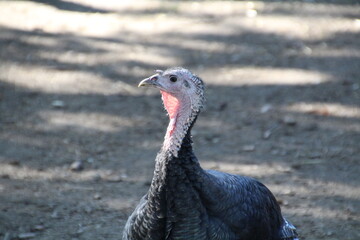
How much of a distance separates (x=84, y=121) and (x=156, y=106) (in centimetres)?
79

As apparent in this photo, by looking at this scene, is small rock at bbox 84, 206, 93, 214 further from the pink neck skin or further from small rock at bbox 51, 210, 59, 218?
the pink neck skin

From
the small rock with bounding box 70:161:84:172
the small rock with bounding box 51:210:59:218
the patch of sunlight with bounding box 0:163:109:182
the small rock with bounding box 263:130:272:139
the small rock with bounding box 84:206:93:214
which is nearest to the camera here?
the small rock with bounding box 51:210:59:218

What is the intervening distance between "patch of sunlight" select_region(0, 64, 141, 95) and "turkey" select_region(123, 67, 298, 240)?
3192 mm

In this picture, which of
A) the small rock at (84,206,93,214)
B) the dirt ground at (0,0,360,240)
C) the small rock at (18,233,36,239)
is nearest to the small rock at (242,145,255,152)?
the dirt ground at (0,0,360,240)

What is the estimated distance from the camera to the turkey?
3.21m

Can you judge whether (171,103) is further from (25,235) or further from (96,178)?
(96,178)

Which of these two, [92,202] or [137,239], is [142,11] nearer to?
[92,202]

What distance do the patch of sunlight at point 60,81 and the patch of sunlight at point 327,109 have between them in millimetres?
1709

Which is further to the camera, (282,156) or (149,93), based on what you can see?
(149,93)

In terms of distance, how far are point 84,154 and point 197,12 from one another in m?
3.60

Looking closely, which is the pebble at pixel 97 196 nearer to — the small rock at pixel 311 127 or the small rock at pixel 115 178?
the small rock at pixel 115 178

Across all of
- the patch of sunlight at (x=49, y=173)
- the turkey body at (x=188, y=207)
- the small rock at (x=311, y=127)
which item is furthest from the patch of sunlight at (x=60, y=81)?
the turkey body at (x=188, y=207)

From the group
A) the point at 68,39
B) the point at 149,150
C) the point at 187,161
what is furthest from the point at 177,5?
the point at 187,161

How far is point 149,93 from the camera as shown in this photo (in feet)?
21.4
